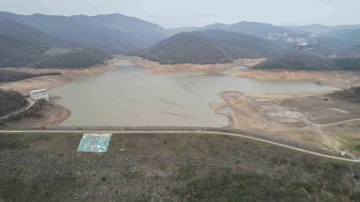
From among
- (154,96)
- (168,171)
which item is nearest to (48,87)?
(154,96)

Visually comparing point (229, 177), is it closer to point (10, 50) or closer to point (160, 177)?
point (160, 177)

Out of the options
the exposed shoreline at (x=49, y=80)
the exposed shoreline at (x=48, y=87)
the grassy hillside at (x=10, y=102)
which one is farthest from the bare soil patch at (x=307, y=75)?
the grassy hillside at (x=10, y=102)

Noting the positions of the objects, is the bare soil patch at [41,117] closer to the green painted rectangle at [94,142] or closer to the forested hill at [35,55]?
the green painted rectangle at [94,142]

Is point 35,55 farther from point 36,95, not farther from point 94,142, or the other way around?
point 94,142

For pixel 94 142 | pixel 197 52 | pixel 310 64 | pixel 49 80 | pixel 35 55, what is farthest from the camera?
pixel 197 52

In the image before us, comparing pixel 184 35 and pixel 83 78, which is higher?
pixel 184 35

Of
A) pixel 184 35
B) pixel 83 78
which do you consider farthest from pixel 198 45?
pixel 83 78

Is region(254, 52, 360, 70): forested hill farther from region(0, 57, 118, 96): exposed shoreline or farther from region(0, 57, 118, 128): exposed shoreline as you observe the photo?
region(0, 57, 118, 128): exposed shoreline
